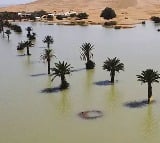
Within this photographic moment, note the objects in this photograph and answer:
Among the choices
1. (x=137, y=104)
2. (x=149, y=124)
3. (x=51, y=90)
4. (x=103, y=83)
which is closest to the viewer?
(x=149, y=124)

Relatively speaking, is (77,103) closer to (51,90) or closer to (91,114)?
(91,114)

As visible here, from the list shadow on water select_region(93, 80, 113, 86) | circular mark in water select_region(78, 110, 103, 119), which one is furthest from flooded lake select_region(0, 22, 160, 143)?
circular mark in water select_region(78, 110, 103, 119)

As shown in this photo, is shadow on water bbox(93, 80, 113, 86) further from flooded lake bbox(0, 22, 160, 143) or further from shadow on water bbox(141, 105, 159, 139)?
shadow on water bbox(141, 105, 159, 139)

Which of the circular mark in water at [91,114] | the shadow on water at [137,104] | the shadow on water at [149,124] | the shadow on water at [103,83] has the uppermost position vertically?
the shadow on water at [103,83]

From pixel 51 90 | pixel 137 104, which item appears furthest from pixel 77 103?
pixel 137 104

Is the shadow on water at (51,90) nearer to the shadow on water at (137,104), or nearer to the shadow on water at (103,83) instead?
the shadow on water at (103,83)

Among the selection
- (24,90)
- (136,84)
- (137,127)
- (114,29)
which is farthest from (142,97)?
(114,29)

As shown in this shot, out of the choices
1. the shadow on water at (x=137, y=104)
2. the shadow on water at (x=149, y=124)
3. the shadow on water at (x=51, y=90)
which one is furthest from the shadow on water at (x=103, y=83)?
the shadow on water at (x=149, y=124)
